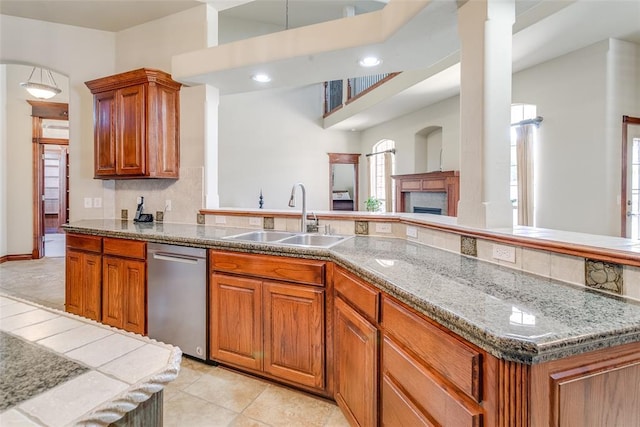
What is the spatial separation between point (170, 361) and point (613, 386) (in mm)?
1037

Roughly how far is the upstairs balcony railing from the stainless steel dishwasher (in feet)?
12.9

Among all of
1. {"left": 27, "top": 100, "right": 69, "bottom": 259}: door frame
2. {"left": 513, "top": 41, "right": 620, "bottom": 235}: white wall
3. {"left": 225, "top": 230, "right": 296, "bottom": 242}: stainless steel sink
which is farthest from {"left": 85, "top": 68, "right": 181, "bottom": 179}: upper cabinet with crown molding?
{"left": 513, "top": 41, "right": 620, "bottom": 235}: white wall

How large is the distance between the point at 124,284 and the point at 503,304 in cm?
262

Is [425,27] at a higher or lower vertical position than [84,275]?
higher

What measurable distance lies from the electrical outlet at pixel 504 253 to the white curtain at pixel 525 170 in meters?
3.32

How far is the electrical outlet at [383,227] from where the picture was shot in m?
2.43

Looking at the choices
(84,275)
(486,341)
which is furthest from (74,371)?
(84,275)

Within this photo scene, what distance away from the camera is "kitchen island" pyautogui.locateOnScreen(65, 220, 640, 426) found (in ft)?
2.58

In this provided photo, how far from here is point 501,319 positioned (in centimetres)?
→ 88

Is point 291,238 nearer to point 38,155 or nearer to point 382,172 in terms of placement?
point 382,172

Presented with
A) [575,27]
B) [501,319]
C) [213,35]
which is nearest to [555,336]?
[501,319]

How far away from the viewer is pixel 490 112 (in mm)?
1743

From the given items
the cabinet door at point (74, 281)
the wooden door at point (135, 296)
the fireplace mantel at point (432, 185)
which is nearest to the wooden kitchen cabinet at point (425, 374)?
the wooden door at point (135, 296)

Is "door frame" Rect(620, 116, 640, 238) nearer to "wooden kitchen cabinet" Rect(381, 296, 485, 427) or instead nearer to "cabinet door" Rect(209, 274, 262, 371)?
"wooden kitchen cabinet" Rect(381, 296, 485, 427)
